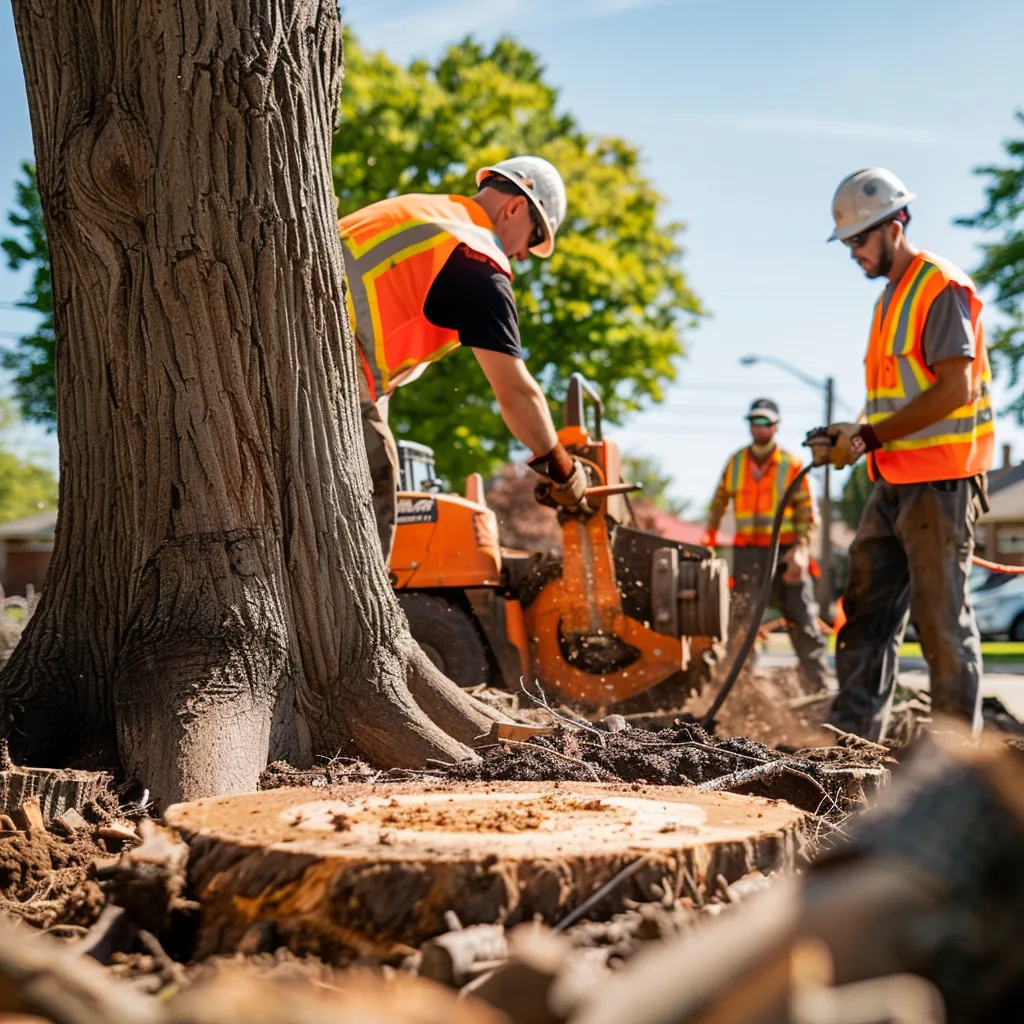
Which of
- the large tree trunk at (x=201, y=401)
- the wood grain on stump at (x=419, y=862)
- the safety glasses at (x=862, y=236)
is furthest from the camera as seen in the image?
the safety glasses at (x=862, y=236)

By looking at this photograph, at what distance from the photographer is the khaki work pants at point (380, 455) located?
488 centimetres

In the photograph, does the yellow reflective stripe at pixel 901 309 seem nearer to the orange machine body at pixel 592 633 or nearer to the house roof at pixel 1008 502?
the orange machine body at pixel 592 633

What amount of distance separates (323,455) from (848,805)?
201cm

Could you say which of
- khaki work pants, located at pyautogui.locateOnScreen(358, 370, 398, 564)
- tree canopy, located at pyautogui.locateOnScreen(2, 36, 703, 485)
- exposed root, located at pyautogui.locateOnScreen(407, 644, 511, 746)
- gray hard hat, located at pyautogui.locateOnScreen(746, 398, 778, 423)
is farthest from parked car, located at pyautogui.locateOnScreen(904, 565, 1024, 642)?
exposed root, located at pyautogui.locateOnScreen(407, 644, 511, 746)

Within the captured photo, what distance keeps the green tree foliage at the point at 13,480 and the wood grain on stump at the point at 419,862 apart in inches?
2551

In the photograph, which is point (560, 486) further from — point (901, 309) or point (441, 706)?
point (901, 309)

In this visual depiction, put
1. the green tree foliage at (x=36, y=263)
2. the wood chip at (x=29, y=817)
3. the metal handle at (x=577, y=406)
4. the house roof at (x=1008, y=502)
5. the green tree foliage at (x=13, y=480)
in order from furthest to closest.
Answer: the green tree foliage at (x=13, y=480) < the house roof at (x=1008, y=502) < the green tree foliage at (x=36, y=263) < the metal handle at (x=577, y=406) < the wood chip at (x=29, y=817)

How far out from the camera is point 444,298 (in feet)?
14.6

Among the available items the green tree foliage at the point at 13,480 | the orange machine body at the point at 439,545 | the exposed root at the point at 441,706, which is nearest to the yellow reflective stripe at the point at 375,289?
the exposed root at the point at 441,706

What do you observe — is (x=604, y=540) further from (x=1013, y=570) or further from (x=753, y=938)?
(x=753, y=938)

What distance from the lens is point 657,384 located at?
24.0 m

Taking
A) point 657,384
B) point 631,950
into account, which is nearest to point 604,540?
point 631,950

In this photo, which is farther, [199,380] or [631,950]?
[199,380]

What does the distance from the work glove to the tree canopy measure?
1413 centimetres
